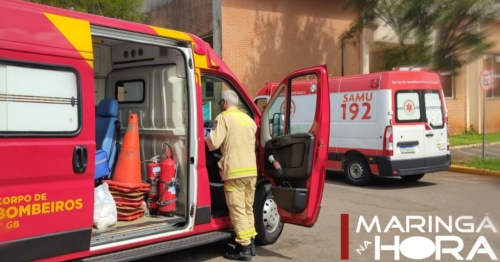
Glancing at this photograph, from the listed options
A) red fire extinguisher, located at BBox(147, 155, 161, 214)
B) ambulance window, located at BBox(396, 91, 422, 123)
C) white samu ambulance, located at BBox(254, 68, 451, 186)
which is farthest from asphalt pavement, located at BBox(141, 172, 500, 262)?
ambulance window, located at BBox(396, 91, 422, 123)

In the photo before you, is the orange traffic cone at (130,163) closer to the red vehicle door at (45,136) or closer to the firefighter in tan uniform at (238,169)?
the firefighter in tan uniform at (238,169)

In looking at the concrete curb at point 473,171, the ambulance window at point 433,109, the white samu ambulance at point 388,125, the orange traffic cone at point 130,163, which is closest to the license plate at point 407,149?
the white samu ambulance at point 388,125

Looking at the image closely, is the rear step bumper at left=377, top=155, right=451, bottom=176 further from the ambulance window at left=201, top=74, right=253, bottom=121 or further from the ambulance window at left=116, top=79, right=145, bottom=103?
the ambulance window at left=116, top=79, right=145, bottom=103

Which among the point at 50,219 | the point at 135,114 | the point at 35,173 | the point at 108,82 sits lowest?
the point at 50,219

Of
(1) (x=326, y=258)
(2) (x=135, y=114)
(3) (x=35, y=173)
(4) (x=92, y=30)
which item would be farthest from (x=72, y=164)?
(1) (x=326, y=258)

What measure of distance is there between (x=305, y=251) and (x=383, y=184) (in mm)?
5849

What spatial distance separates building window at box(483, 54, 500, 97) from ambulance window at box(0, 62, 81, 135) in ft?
73.8

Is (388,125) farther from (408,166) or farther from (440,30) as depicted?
(440,30)

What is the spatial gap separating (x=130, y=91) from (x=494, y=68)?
22.0 metres

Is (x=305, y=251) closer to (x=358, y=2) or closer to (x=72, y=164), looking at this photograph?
(x=72, y=164)

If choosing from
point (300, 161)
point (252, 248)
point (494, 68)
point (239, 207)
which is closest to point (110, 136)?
point (239, 207)

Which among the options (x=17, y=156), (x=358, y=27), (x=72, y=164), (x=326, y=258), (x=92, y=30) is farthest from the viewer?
(x=358, y=27)

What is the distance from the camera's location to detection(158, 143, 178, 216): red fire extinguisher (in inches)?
226

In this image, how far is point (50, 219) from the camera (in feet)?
14.0
